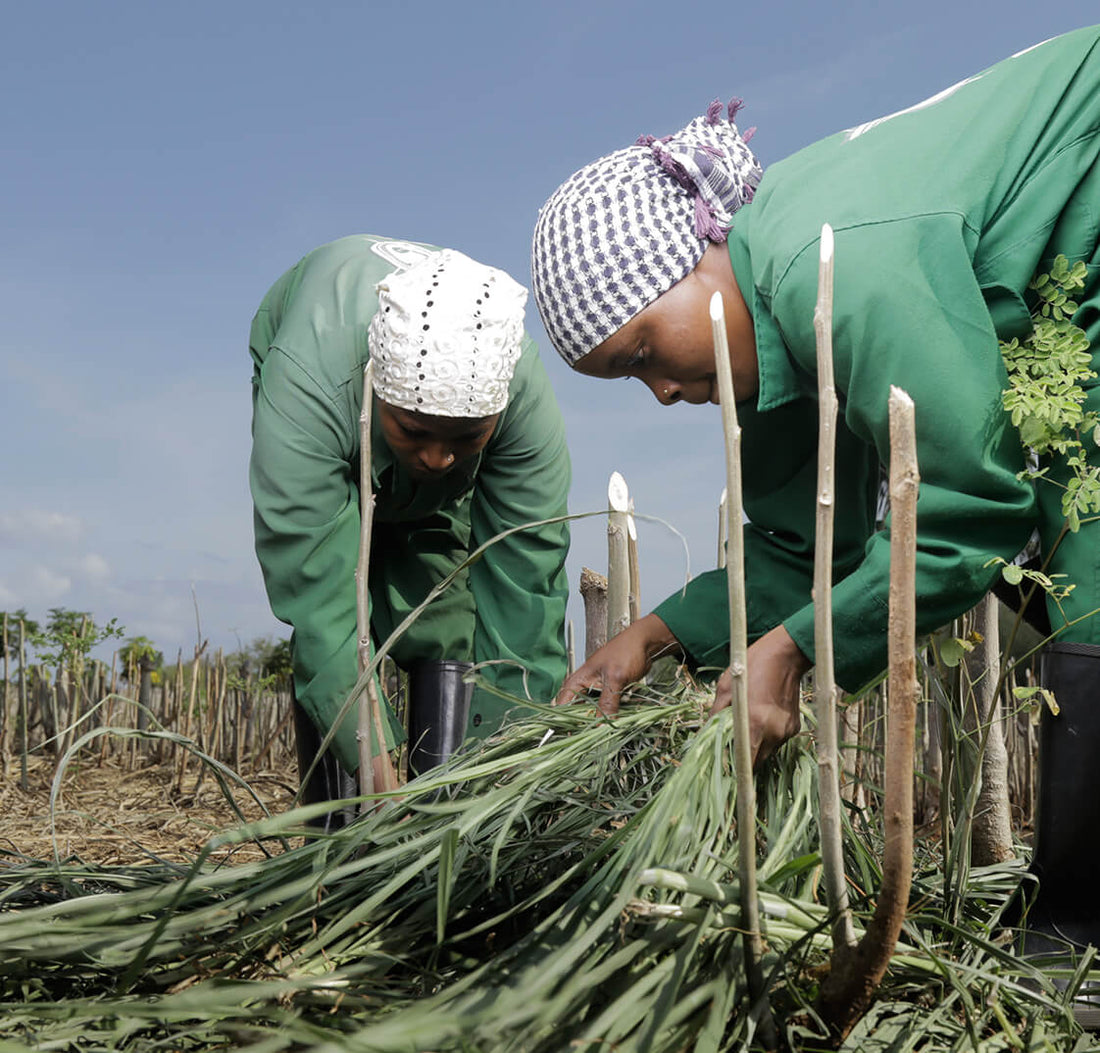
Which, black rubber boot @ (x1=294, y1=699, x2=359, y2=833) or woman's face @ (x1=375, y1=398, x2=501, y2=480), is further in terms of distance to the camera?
black rubber boot @ (x1=294, y1=699, x2=359, y2=833)

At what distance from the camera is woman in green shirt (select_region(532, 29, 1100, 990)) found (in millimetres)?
1250

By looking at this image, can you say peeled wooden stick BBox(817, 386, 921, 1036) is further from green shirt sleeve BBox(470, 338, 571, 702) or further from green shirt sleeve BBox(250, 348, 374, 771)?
green shirt sleeve BBox(470, 338, 571, 702)

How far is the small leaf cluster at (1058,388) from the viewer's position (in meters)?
1.27

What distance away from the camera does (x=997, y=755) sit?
91.8 inches

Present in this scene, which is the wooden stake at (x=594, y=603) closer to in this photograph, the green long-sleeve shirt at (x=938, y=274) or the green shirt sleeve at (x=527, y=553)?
the green shirt sleeve at (x=527, y=553)

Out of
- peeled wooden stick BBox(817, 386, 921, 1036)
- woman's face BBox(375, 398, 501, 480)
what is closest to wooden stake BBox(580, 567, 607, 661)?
woman's face BBox(375, 398, 501, 480)

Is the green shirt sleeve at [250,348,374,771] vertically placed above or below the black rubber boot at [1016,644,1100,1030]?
above

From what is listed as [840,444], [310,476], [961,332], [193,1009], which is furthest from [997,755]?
[193,1009]

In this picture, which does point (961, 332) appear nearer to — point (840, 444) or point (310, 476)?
point (840, 444)

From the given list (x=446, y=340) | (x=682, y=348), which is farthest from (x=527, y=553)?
(x=682, y=348)

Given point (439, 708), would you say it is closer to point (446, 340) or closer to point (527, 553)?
point (527, 553)

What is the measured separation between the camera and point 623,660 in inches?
67.0

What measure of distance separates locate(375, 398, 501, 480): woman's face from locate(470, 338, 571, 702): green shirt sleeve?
0.27 metres

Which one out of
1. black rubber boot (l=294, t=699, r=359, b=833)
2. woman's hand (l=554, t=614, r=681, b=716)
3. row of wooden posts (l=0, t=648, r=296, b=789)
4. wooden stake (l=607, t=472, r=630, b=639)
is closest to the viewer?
woman's hand (l=554, t=614, r=681, b=716)
